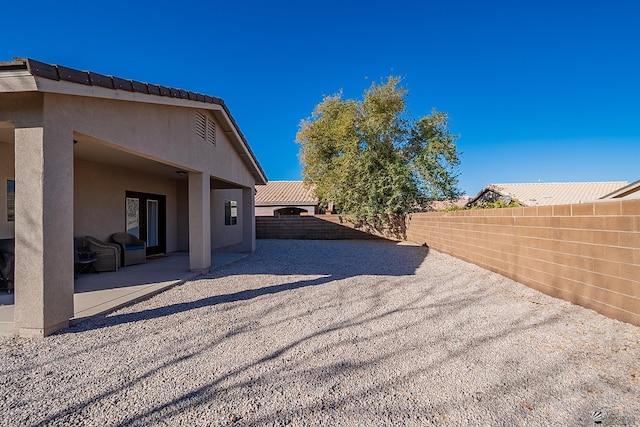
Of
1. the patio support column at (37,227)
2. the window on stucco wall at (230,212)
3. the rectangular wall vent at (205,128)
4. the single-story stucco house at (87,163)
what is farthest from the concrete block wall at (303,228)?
the patio support column at (37,227)

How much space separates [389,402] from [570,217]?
445 cm

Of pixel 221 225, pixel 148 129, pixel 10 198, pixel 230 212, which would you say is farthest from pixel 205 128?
pixel 230 212

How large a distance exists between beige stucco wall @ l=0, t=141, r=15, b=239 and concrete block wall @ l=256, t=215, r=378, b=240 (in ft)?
46.2

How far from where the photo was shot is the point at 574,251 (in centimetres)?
511

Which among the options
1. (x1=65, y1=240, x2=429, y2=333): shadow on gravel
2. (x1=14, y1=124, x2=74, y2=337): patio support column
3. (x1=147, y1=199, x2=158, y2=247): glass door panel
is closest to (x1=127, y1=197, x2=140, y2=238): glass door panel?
(x1=147, y1=199, x2=158, y2=247): glass door panel

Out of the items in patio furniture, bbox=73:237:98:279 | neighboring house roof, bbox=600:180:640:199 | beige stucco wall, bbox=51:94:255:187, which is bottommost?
patio furniture, bbox=73:237:98:279

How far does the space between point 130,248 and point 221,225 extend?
5.63 meters

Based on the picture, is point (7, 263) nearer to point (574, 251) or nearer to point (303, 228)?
point (574, 251)

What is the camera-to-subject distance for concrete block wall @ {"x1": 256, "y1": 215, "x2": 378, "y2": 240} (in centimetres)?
2031

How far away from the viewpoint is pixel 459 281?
7223 mm

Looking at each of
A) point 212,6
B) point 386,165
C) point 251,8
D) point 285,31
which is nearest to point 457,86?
point 386,165

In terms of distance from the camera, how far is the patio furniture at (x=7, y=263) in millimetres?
5723

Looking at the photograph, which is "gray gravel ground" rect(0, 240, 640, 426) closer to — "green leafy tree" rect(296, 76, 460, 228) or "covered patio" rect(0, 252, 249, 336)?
"covered patio" rect(0, 252, 249, 336)

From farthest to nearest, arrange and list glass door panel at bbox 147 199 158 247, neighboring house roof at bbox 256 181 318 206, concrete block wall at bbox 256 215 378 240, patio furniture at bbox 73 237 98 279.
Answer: neighboring house roof at bbox 256 181 318 206 → concrete block wall at bbox 256 215 378 240 → glass door panel at bbox 147 199 158 247 → patio furniture at bbox 73 237 98 279
